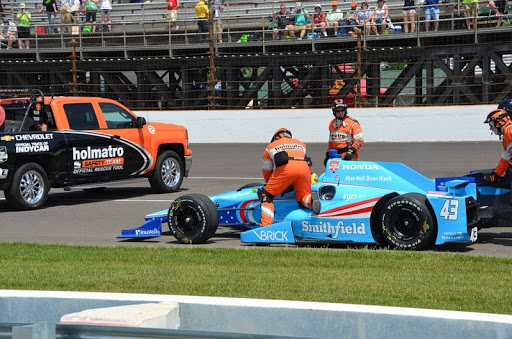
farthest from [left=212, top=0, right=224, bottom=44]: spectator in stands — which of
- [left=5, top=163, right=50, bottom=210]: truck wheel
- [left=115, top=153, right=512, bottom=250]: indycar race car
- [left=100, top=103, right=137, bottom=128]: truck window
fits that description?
[left=115, top=153, right=512, bottom=250]: indycar race car

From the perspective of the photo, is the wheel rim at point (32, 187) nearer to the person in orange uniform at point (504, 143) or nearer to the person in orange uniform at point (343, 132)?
the person in orange uniform at point (343, 132)

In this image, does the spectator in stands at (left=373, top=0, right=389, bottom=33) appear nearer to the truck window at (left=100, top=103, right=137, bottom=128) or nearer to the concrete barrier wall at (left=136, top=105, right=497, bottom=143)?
the concrete barrier wall at (left=136, top=105, right=497, bottom=143)

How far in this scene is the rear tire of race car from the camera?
9.48 meters

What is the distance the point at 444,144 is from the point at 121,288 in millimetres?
18818

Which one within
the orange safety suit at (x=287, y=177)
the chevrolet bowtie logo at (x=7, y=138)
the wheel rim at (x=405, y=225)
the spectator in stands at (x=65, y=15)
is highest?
the spectator in stands at (x=65, y=15)

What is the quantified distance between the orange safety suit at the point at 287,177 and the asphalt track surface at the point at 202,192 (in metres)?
0.53

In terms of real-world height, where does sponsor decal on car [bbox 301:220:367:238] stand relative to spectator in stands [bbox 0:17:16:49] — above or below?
below

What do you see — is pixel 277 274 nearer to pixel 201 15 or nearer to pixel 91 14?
pixel 201 15

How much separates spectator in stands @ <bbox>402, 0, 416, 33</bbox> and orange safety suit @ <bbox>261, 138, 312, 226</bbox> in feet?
61.6

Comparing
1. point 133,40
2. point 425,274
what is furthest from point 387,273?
point 133,40

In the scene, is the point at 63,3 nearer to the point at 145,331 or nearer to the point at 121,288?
the point at 121,288

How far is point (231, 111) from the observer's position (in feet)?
93.2

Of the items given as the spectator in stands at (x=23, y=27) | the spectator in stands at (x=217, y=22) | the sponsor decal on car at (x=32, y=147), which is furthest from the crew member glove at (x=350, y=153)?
the spectator in stands at (x=23, y=27)

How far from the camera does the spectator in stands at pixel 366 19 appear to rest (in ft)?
93.5
